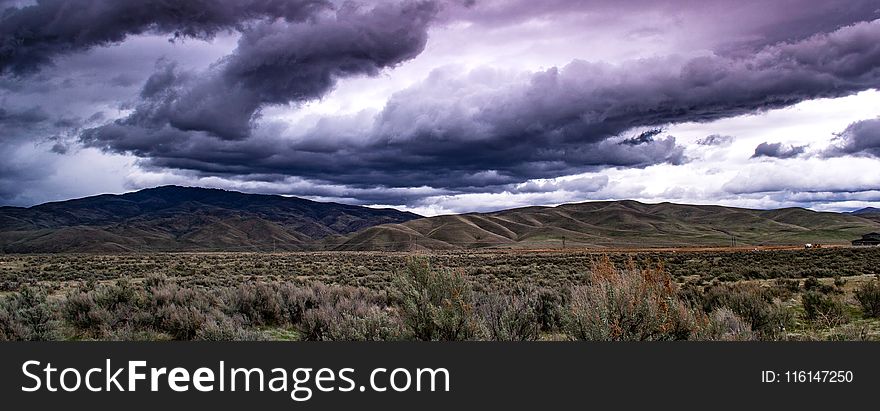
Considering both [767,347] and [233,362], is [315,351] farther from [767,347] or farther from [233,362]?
[767,347]

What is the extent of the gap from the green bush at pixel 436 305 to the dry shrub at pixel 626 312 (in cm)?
164

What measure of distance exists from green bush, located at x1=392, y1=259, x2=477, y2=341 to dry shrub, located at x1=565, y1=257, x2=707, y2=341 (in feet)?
5.39

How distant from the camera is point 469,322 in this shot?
29.2ft

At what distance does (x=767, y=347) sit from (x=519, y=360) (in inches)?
102

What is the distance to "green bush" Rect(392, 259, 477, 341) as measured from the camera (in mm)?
8906

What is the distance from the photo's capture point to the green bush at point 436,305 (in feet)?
29.2

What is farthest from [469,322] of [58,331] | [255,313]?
[58,331]

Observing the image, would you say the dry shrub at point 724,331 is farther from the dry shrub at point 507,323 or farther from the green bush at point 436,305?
the green bush at point 436,305

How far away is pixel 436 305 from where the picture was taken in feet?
32.9

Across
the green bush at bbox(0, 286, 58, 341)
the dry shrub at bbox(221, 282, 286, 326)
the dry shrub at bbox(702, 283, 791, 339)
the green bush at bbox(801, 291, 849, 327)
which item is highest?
the green bush at bbox(0, 286, 58, 341)

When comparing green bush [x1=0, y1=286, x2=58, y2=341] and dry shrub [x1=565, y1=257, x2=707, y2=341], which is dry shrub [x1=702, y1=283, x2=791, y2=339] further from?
green bush [x1=0, y1=286, x2=58, y2=341]

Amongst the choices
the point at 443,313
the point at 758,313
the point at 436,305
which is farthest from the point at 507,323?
the point at 758,313

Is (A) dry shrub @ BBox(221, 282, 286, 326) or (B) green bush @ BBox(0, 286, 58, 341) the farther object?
(A) dry shrub @ BBox(221, 282, 286, 326)

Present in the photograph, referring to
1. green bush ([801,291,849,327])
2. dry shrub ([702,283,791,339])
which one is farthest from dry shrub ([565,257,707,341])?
green bush ([801,291,849,327])
